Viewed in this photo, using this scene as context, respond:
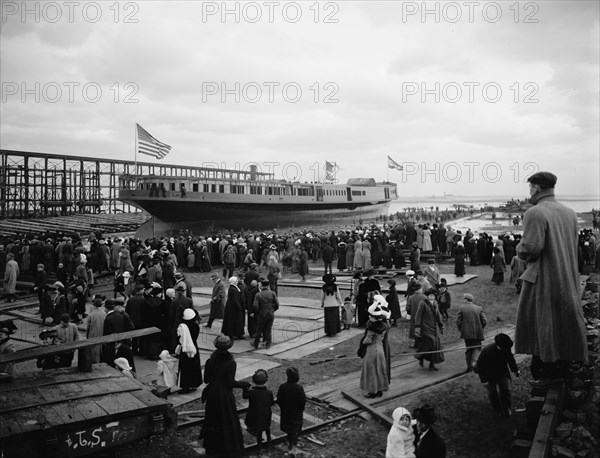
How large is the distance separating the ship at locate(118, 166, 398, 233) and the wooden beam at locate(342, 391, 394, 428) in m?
29.8

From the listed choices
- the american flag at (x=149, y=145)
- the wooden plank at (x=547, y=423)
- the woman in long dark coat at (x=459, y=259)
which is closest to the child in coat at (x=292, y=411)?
the wooden plank at (x=547, y=423)

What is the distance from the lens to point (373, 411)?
639 cm

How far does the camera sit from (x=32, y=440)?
14.4 feet

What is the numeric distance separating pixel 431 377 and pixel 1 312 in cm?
1253

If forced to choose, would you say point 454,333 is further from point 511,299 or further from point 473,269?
point 473,269

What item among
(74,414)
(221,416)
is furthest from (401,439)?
(74,414)

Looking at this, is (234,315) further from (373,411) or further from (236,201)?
(236,201)

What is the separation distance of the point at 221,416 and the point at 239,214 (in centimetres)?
3617

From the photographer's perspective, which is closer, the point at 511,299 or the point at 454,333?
the point at 454,333

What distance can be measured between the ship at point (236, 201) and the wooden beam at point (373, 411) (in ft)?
97.9

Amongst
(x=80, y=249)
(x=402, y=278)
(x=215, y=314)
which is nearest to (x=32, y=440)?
(x=215, y=314)

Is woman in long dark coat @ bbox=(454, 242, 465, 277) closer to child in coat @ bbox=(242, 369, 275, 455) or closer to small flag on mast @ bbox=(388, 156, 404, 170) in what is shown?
child in coat @ bbox=(242, 369, 275, 455)

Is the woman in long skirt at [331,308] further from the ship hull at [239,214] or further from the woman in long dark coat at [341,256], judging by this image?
the ship hull at [239,214]

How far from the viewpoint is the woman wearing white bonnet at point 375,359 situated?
22.7ft
